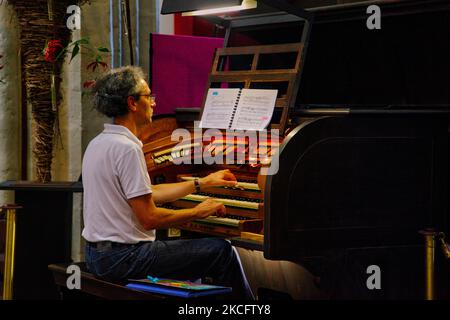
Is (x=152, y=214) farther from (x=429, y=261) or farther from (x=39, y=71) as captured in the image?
(x=39, y=71)

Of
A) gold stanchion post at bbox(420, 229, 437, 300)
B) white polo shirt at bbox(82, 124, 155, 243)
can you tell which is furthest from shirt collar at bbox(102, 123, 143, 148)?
gold stanchion post at bbox(420, 229, 437, 300)

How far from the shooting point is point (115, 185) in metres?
3.96

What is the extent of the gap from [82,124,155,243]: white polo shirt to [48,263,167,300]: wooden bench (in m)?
0.23

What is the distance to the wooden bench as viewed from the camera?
12.7 ft

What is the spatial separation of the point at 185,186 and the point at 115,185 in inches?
19.5

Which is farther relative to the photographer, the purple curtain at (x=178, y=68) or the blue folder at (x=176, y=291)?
the purple curtain at (x=178, y=68)

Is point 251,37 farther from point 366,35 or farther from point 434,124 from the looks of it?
point 434,124

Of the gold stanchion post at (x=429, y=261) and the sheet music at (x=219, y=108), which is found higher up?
the sheet music at (x=219, y=108)

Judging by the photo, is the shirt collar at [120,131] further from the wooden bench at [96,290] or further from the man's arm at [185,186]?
the wooden bench at [96,290]

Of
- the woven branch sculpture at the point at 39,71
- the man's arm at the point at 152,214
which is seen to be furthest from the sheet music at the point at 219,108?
the woven branch sculpture at the point at 39,71

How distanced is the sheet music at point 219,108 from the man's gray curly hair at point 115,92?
0.61 metres

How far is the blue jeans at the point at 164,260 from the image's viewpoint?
4.00 m

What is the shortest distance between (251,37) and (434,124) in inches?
59.7

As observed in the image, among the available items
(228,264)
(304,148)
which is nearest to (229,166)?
(228,264)
